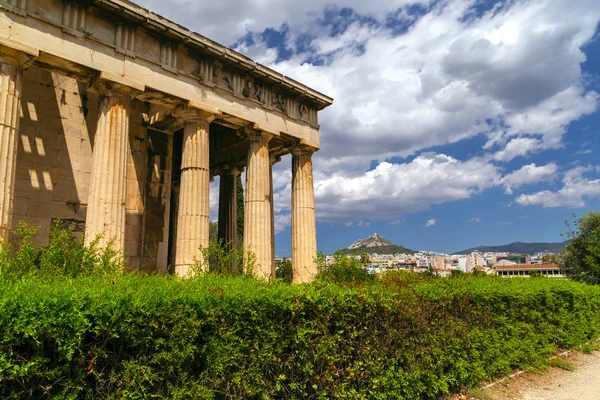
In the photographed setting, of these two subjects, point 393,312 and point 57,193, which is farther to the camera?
point 57,193

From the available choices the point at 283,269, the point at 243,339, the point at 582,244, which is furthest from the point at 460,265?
the point at 243,339

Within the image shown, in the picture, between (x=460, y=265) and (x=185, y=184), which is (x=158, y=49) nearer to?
(x=185, y=184)

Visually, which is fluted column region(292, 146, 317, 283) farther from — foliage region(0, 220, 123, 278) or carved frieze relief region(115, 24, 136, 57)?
foliage region(0, 220, 123, 278)

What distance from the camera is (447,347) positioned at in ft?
25.3

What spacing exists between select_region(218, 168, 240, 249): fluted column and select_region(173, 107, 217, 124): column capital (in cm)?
642

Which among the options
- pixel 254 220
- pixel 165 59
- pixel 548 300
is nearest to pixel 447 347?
pixel 548 300

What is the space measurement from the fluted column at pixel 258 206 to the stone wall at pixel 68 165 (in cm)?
379

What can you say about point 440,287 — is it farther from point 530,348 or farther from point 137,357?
point 137,357

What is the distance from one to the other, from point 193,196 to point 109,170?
290cm

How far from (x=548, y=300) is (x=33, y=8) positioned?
52.4ft

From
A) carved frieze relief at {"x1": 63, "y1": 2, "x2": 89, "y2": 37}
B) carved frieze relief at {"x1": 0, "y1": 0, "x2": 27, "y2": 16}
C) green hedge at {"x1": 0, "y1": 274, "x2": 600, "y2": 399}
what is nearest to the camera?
green hedge at {"x1": 0, "y1": 274, "x2": 600, "y2": 399}

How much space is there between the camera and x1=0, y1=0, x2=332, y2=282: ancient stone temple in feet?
36.2

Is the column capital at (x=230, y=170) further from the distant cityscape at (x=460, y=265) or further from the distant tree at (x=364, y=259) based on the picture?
the distant tree at (x=364, y=259)

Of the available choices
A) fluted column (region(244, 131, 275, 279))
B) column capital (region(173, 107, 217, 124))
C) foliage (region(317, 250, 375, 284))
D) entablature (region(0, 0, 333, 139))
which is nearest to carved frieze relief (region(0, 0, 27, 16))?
entablature (region(0, 0, 333, 139))
